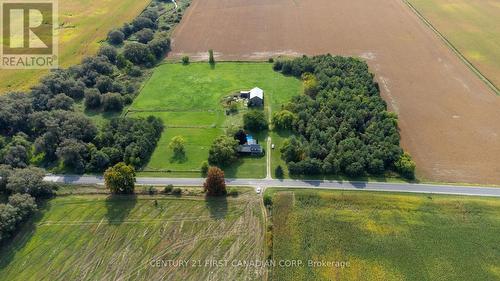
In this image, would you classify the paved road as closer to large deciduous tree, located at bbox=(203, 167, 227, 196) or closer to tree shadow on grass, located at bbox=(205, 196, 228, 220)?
large deciduous tree, located at bbox=(203, 167, 227, 196)

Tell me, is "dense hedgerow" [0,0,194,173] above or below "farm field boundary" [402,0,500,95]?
below

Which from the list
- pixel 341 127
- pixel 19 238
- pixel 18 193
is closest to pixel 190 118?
pixel 341 127

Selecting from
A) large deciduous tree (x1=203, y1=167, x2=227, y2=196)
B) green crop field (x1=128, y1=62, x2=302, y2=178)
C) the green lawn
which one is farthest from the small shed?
large deciduous tree (x1=203, y1=167, x2=227, y2=196)

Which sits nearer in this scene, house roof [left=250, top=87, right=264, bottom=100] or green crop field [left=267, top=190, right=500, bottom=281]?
green crop field [left=267, top=190, right=500, bottom=281]

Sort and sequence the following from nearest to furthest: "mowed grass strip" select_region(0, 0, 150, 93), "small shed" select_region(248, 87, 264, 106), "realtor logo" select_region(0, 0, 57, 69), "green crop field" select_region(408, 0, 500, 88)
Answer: "small shed" select_region(248, 87, 264, 106) → "mowed grass strip" select_region(0, 0, 150, 93) → "green crop field" select_region(408, 0, 500, 88) → "realtor logo" select_region(0, 0, 57, 69)

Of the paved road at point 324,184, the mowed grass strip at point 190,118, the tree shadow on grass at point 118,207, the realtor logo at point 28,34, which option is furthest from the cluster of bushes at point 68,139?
the realtor logo at point 28,34

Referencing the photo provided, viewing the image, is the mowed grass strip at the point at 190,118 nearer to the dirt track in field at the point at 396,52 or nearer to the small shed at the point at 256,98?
the small shed at the point at 256,98
